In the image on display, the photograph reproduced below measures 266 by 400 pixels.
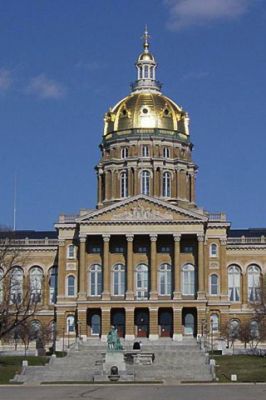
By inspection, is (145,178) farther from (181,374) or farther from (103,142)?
(181,374)

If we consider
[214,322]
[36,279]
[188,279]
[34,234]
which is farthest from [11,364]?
[34,234]

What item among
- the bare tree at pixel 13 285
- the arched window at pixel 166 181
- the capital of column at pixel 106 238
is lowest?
the bare tree at pixel 13 285

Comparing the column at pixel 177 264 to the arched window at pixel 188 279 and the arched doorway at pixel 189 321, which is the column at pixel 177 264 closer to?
the arched window at pixel 188 279

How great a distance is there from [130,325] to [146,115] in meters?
31.1

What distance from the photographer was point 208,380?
79375mm

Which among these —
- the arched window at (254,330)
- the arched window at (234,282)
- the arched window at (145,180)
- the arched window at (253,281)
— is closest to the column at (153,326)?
the arched window at (254,330)

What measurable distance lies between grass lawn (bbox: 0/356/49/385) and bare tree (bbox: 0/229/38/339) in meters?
3.57

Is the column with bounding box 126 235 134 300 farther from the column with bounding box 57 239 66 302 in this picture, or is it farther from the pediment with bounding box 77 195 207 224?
the column with bounding box 57 239 66 302

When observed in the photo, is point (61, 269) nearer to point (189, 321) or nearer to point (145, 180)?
point (189, 321)

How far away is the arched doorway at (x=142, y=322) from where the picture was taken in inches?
4673

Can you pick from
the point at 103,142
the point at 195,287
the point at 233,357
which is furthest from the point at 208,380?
the point at 103,142

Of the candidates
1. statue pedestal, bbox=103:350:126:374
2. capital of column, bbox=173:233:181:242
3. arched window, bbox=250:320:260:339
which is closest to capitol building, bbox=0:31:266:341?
capital of column, bbox=173:233:181:242

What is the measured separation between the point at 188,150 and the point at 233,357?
44447 millimetres

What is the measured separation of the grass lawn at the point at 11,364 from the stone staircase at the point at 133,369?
110 cm
